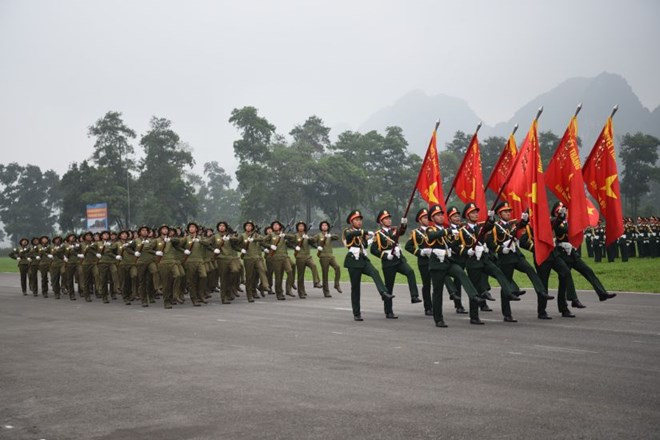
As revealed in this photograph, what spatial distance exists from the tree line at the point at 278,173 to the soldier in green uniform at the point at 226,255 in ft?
210

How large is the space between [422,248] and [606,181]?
368 centimetres

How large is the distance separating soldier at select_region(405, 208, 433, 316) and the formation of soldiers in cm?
2

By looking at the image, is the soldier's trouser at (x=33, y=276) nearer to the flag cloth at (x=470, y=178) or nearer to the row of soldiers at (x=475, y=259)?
the row of soldiers at (x=475, y=259)

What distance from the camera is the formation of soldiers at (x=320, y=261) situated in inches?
482

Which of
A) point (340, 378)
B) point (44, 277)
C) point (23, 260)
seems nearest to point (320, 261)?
point (44, 277)

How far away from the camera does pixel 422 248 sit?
12.3 metres

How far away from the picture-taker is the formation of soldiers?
1224 cm

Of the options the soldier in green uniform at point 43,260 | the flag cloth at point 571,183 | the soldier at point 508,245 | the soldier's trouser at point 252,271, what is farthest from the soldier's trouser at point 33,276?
the flag cloth at point 571,183

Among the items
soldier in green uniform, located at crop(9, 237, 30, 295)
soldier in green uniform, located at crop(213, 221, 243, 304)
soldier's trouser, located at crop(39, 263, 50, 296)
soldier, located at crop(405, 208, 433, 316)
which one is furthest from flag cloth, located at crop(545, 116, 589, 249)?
soldier in green uniform, located at crop(9, 237, 30, 295)

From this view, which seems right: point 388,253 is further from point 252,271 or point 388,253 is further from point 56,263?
point 56,263

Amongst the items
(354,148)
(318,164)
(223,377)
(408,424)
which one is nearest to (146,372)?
(223,377)

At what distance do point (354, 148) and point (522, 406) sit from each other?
291 feet

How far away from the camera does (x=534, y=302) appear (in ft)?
49.4

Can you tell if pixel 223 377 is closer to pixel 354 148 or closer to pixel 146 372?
pixel 146 372
